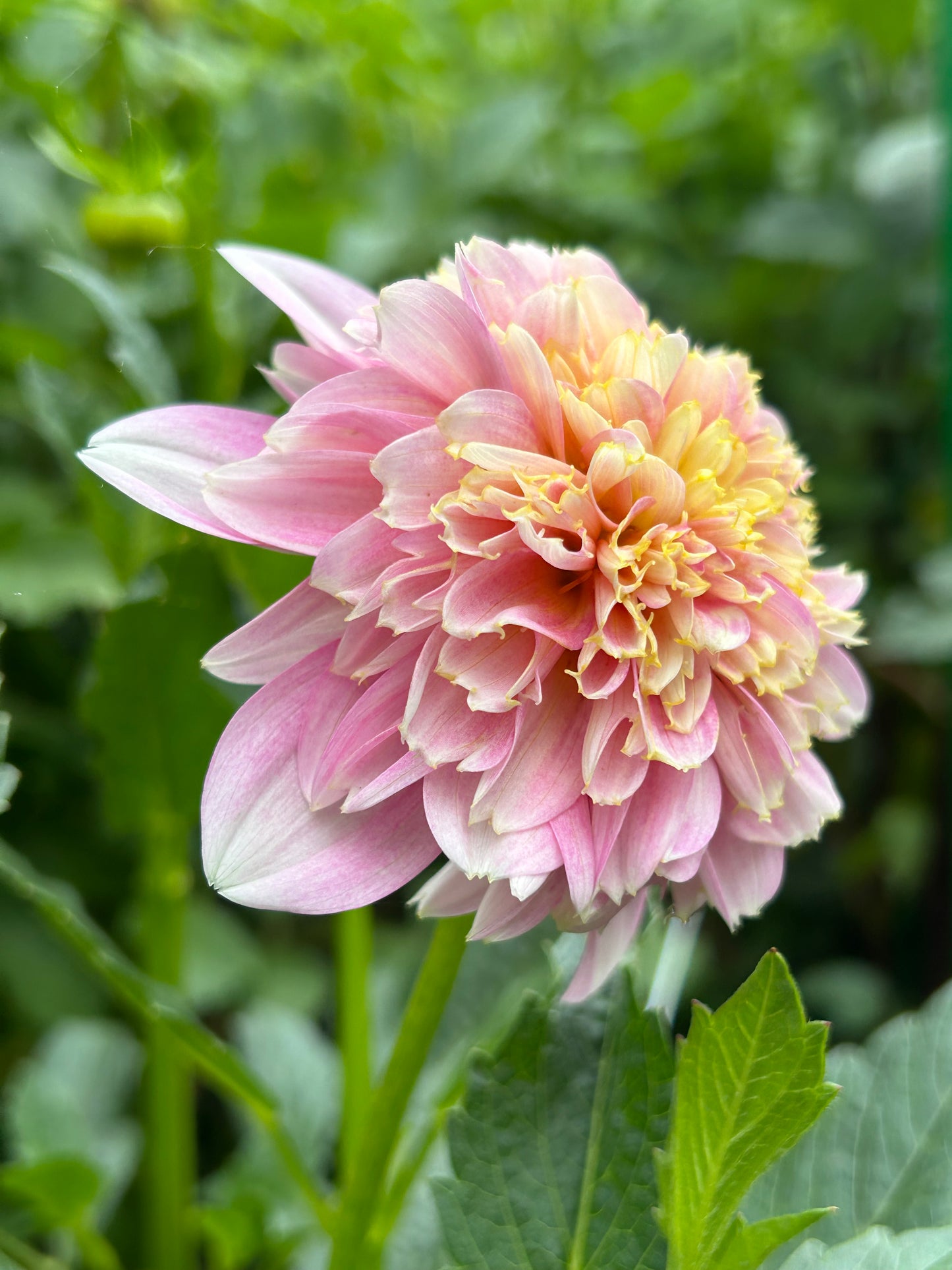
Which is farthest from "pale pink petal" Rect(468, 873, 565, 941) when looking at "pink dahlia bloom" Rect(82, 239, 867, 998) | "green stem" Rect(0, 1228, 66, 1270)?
"green stem" Rect(0, 1228, 66, 1270)

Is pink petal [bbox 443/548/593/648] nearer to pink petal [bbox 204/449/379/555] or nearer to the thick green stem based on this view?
pink petal [bbox 204/449/379/555]

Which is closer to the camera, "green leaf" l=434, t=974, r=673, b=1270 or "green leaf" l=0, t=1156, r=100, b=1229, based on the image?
"green leaf" l=434, t=974, r=673, b=1270

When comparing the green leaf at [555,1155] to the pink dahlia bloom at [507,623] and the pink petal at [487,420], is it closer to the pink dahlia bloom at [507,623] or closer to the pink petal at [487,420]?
the pink dahlia bloom at [507,623]

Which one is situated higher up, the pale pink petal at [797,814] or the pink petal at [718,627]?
the pink petal at [718,627]

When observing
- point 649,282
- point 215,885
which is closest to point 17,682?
point 215,885

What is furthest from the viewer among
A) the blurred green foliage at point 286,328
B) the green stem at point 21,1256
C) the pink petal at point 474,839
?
the blurred green foliage at point 286,328

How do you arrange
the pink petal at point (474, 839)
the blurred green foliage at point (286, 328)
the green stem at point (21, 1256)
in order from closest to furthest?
1. the pink petal at point (474, 839)
2. the green stem at point (21, 1256)
3. the blurred green foliage at point (286, 328)

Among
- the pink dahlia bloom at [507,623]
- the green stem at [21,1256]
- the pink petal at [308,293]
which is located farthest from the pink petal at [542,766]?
the green stem at [21,1256]

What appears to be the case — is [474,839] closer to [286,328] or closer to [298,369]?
[298,369]
